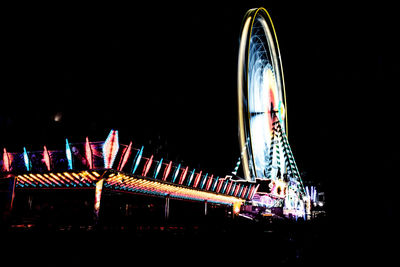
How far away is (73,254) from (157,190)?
1666cm

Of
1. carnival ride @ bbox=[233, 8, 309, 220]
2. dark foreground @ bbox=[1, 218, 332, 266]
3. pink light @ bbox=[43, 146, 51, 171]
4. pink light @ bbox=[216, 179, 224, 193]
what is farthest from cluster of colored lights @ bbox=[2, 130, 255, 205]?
pink light @ bbox=[216, 179, 224, 193]

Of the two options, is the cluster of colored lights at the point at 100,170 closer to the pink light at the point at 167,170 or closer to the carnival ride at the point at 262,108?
the pink light at the point at 167,170

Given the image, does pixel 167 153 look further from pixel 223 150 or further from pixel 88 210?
pixel 88 210

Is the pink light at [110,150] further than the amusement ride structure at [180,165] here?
No

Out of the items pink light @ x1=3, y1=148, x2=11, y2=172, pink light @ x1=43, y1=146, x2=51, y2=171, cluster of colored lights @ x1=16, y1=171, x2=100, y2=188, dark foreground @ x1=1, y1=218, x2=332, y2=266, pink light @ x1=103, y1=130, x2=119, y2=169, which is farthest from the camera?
pink light @ x1=3, y1=148, x2=11, y2=172

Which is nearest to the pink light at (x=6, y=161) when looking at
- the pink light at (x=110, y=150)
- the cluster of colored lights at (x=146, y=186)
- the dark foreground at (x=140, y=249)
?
the cluster of colored lights at (x=146, y=186)

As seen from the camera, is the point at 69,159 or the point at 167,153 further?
the point at 167,153

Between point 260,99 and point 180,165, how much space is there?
9398 millimetres

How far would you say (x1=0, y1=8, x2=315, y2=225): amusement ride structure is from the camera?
16156 mm

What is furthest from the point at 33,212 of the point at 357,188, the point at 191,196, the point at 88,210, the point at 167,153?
the point at 167,153

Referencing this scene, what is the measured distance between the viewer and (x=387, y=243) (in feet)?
29.8

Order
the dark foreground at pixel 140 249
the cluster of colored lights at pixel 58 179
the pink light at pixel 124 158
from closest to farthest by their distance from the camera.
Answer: the dark foreground at pixel 140 249 → the pink light at pixel 124 158 → the cluster of colored lights at pixel 58 179

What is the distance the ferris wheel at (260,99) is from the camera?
20.4m

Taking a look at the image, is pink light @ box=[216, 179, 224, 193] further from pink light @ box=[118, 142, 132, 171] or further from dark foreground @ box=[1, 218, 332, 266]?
dark foreground @ box=[1, 218, 332, 266]
